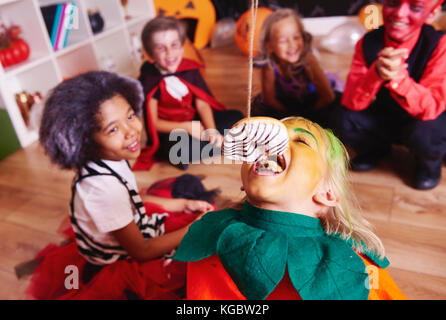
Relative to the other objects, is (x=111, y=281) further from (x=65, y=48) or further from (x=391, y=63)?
(x=65, y=48)

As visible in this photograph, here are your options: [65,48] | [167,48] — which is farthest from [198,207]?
[65,48]

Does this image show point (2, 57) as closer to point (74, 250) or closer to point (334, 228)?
point (74, 250)

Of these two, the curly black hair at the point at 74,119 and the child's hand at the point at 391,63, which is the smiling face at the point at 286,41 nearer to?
the child's hand at the point at 391,63

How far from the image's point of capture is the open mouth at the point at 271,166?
22.6 inches

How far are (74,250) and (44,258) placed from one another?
Result: 0.12 meters

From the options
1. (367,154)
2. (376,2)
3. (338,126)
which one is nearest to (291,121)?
(338,126)

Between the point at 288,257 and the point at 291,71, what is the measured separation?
1.30 m

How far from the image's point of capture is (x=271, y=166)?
58 cm

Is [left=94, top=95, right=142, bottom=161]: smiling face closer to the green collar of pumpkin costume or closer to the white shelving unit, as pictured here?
the green collar of pumpkin costume

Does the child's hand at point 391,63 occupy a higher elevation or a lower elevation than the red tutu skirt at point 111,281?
higher

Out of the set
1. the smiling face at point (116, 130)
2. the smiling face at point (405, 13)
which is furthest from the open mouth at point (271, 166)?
the smiling face at point (405, 13)

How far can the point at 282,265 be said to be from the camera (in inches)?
22.6

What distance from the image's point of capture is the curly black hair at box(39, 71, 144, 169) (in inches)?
34.2

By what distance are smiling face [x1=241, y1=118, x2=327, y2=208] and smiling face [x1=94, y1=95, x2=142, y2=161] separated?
0.46 m
